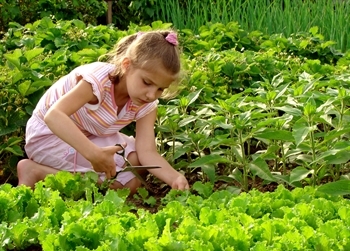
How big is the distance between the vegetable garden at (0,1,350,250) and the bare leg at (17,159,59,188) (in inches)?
6.4

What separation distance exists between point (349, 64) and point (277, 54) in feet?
1.87

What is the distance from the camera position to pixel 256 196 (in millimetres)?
2725

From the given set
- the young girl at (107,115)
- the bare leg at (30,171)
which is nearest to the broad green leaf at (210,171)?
the young girl at (107,115)

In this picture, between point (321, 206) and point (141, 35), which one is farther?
point (141, 35)

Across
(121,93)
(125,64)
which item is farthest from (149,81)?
(121,93)

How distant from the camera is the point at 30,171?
3566 mm

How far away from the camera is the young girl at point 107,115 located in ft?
10.8

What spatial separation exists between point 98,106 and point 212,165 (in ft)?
2.01

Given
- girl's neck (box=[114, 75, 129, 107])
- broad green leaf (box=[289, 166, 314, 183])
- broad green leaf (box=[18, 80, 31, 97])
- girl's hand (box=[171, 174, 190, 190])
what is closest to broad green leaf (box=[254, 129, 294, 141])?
broad green leaf (box=[289, 166, 314, 183])

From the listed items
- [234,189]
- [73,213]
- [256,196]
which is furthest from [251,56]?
[73,213]

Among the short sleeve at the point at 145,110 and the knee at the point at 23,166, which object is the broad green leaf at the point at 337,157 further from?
the knee at the point at 23,166

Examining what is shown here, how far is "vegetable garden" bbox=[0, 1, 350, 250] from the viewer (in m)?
2.24

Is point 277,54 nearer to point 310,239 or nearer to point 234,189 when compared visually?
point 234,189

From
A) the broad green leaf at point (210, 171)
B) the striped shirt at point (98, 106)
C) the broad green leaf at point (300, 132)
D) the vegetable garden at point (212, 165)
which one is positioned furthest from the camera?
the striped shirt at point (98, 106)
